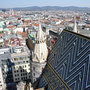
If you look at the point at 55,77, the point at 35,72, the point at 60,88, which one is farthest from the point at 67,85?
the point at 35,72

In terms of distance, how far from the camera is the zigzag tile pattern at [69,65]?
22578mm

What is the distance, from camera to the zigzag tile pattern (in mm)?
22578

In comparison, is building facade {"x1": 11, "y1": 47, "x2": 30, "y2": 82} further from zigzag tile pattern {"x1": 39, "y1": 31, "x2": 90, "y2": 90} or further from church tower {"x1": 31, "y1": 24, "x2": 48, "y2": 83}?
zigzag tile pattern {"x1": 39, "y1": 31, "x2": 90, "y2": 90}

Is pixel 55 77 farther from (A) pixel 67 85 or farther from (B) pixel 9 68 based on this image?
(B) pixel 9 68

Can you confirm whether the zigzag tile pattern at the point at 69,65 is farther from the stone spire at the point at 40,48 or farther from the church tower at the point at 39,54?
the stone spire at the point at 40,48

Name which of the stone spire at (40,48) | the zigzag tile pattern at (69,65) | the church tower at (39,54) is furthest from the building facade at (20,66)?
the zigzag tile pattern at (69,65)

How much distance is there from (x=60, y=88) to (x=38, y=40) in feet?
49.9

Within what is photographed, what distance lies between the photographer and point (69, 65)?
2680 centimetres

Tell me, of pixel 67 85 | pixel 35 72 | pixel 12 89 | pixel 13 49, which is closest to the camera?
pixel 67 85

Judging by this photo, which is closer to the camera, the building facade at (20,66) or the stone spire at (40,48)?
the stone spire at (40,48)

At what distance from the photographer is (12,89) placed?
212 feet

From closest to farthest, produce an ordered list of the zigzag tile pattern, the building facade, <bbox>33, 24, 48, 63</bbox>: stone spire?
the zigzag tile pattern, <bbox>33, 24, 48, 63</bbox>: stone spire, the building facade

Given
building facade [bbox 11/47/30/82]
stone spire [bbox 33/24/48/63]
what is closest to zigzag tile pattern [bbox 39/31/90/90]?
stone spire [bbox 33/24/48/63]

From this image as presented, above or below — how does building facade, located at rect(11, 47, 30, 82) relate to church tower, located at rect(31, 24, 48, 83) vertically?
below
